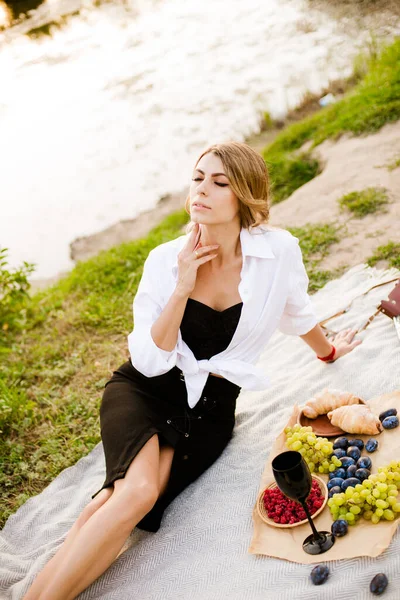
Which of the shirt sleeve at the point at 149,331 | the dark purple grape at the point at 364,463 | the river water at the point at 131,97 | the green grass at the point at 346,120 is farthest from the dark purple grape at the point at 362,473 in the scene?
the river water at the point at 131,97

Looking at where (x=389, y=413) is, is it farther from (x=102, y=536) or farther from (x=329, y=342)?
(x=102, y=536)

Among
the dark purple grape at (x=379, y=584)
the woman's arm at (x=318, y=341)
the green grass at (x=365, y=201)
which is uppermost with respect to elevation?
the dark purple grape at (x=379, y=584)

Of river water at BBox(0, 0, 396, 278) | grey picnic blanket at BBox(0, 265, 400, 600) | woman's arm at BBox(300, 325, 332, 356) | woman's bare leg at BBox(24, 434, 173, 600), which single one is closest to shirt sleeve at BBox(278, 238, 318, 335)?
woman's arm at BBox(300, 325, 332, 356)

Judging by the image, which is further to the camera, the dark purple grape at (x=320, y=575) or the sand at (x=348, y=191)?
the sand at (x=348, y=191)

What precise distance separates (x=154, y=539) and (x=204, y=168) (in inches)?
76.7

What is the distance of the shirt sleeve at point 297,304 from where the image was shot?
3.28 metres

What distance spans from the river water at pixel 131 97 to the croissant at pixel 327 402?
5934 millimetres

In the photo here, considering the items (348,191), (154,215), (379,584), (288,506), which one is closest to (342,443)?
(288,506)


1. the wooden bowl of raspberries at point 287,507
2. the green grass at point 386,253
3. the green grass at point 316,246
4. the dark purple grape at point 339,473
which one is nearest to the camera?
the wooden bowl of raspberries at point 287,507

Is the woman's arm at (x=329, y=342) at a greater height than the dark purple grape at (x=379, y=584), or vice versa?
the dark purple grape at (x=379, y=584)

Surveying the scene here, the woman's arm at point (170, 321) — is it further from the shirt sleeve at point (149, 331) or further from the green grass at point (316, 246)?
the green grass at point (316, 246)

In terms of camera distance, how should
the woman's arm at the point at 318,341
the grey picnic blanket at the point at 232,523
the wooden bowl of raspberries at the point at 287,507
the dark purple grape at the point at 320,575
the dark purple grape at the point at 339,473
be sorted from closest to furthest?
the dark purple grape at the point at 320,575, the grey picnic blanket at the point at 232,523, the wooden bowl of raspberries at the point at 287,507, the dark purple grape at the point at 339,473, the woman's arm at the point at 318,341

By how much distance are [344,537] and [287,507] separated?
0.31 metres

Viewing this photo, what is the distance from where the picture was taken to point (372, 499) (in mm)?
2352
